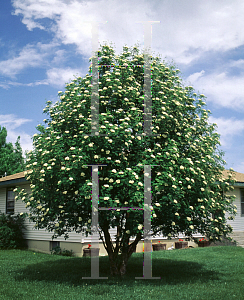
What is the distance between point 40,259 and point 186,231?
630 centimetres

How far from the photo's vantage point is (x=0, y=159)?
1153 inches

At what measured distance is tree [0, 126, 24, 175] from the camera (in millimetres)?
29266

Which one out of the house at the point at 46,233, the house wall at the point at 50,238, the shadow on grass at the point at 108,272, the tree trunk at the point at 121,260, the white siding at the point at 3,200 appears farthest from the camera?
the white siding at the point at 3,200

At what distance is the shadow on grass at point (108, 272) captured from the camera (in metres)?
8.16

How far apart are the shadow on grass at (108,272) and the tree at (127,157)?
34.7 inches

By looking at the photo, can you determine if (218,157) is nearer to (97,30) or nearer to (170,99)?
(170,99)

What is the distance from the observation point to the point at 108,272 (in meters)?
9.20

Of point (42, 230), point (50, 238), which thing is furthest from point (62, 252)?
point (42, 230)

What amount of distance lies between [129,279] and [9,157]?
23723mm

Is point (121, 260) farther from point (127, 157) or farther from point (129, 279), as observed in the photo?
point (127, 157)

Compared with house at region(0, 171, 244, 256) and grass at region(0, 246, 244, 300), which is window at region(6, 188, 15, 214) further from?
grass at region(0, 246, 244, 300)

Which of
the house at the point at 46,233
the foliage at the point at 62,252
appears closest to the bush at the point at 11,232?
the house at the point at 46,233

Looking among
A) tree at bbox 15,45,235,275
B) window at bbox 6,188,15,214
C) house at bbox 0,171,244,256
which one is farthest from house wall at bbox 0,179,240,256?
tree at bbox 15,45,235,275

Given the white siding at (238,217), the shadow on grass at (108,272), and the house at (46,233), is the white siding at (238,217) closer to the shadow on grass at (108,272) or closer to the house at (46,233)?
the house at (46,233)
